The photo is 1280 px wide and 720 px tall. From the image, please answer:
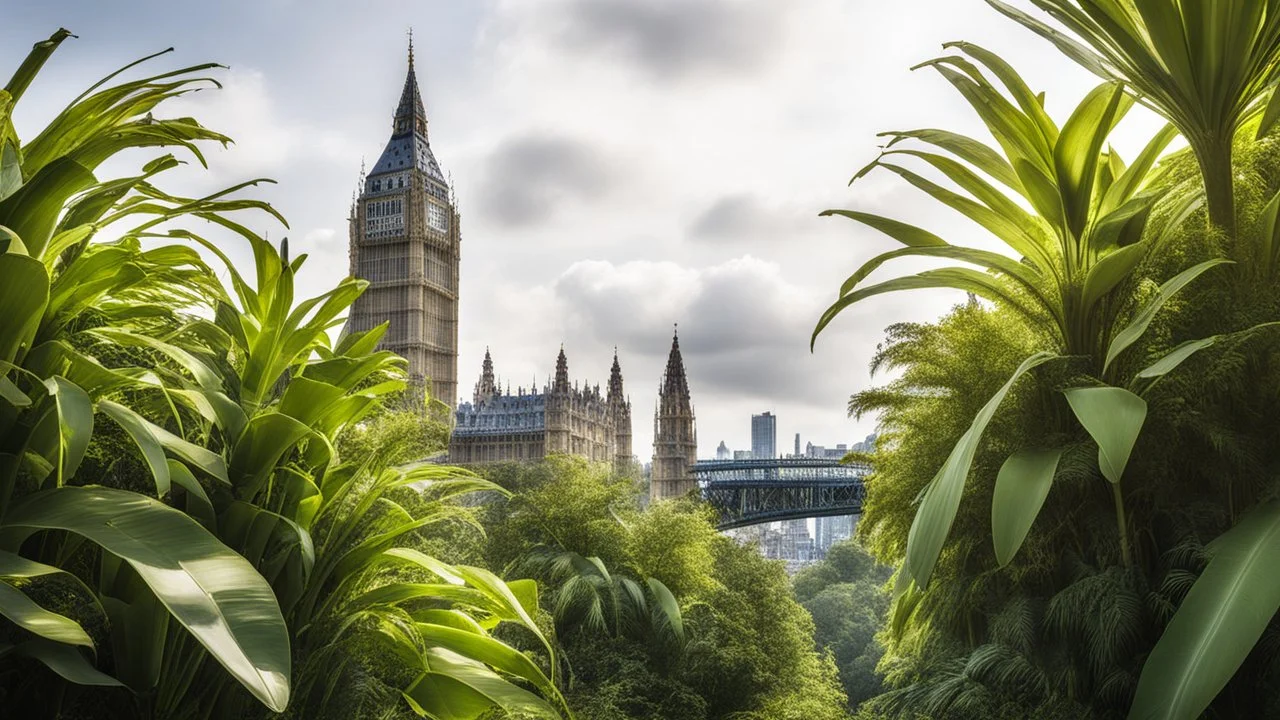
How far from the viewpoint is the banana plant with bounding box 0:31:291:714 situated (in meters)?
3.07

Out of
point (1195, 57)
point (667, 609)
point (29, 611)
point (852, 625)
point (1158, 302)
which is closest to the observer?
point (29, 611)

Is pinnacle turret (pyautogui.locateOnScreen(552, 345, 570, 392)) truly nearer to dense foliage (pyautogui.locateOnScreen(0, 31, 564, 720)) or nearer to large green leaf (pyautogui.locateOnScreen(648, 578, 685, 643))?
large green leaf (pyautogui.locateOnScreen(648, 578, 685, 643))

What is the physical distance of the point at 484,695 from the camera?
4961mm

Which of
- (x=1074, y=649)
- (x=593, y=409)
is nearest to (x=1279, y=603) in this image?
(x=1074, y=649)

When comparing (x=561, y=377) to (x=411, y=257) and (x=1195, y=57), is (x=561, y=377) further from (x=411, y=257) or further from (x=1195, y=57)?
(x=1195, y=57)

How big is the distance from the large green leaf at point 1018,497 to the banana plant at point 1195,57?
2.22m

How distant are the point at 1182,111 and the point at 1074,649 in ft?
11.7

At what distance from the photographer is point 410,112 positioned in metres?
72.9

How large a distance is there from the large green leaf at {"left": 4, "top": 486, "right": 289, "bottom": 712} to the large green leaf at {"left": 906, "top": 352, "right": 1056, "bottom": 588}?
331cm

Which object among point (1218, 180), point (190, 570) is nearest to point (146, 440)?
point (190, 570)

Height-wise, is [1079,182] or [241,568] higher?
[1079,182]

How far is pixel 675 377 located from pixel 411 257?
24.0 metres

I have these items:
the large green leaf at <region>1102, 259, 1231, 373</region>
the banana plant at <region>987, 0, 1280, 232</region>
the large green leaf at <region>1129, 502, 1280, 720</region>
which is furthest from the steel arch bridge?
the large green leaf at <region>1129, 502, 1280, 720</region>

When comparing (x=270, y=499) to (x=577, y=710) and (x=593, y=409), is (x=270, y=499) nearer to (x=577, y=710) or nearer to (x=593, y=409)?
(x=577, y=710)
